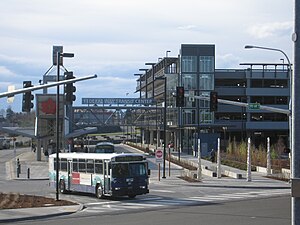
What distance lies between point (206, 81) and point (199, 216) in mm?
80001

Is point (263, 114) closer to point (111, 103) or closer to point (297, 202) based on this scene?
point (111, 103)

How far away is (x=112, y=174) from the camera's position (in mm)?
30766

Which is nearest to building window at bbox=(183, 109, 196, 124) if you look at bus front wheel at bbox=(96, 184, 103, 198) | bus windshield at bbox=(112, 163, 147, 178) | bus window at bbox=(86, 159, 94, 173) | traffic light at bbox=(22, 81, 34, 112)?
bus window at bbox=(86, 159, 94, 173)

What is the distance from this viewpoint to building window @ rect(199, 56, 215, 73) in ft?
329

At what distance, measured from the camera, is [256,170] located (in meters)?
58.1

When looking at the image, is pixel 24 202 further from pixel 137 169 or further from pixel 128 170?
pixel 137 169

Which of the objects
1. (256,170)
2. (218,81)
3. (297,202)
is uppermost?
(218,81)

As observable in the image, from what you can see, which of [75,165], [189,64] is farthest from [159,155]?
[189,64]

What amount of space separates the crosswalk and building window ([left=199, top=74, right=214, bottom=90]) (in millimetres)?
66717

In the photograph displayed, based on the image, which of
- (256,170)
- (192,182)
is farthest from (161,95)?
(192,182)

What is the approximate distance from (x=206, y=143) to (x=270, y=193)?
46008 millimetres

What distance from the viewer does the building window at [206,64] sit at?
100250 millimetres

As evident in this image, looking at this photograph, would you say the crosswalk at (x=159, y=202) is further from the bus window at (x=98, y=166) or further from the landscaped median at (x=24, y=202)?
the bus window at (x=98, y=166)

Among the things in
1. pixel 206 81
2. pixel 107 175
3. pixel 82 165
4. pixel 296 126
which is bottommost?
pixel 107 175
